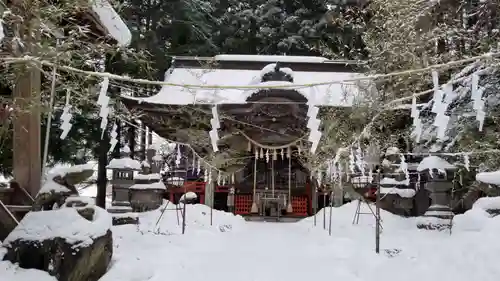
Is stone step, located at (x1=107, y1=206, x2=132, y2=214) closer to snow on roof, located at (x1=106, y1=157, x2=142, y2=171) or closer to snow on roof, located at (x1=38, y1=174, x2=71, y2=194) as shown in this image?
snow on roof, located at (x1=106, y1=157, x2=142, y2=171)

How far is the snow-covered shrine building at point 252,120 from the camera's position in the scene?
12930 millimetres

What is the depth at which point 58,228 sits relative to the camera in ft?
16.3

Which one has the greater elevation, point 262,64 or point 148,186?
point 262,64

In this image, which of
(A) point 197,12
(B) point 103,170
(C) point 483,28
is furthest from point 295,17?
(C) point 483,28

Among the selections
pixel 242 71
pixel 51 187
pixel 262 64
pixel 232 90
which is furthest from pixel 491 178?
pixel 262 64

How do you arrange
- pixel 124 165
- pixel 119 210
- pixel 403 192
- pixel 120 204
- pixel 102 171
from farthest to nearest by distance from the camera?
pixel 102 171 < pixel 403 192 < pixel 124 165 < pixel 120 204 < pixel 119 210

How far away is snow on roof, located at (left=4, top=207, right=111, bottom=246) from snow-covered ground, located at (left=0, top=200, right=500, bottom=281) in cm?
34

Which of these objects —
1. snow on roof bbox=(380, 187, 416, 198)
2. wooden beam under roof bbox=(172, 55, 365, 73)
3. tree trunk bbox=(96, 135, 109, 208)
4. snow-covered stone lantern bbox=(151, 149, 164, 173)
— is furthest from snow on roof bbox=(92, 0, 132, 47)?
wooden beam under roof bbox=(172, 55, 365, 73)

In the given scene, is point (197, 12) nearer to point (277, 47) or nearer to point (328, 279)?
point (277, 47)

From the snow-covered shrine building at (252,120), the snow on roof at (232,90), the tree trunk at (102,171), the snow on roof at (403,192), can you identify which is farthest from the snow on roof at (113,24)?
the tree trunk at (102,171)

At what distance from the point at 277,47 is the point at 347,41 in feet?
11.1

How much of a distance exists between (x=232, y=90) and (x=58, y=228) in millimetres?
9658

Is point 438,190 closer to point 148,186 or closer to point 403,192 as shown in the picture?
point 403,192

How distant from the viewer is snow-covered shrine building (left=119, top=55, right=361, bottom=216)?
12930 millimetres
